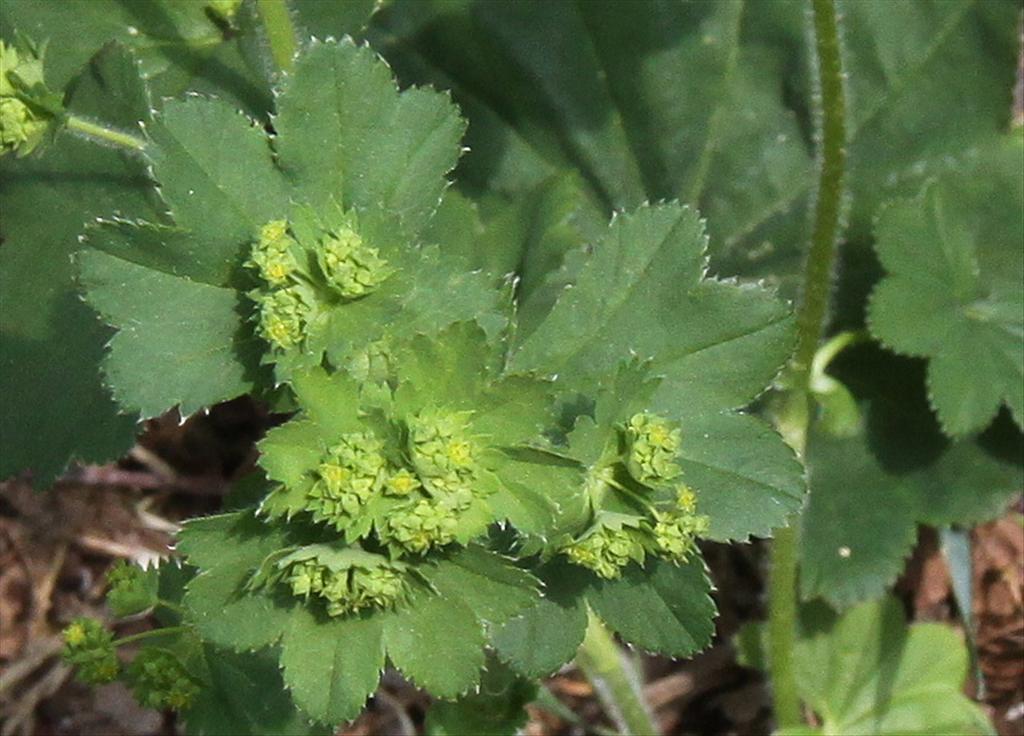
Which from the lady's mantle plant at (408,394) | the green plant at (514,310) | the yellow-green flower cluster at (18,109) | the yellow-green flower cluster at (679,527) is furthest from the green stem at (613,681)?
the yellow-green flower cluster at (18,109)

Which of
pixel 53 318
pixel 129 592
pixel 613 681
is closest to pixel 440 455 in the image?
pixel 129 592

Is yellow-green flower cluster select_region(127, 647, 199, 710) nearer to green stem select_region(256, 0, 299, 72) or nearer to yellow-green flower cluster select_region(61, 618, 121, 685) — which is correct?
yellow-green flower cluster select_region(61, 618, 121, 685)

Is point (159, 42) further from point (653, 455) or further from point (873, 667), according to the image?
point (873, 667)

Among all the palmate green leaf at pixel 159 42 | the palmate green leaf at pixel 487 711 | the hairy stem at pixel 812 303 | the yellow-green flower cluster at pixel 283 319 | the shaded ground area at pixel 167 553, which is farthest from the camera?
the shaded ground area at pixel 167 553

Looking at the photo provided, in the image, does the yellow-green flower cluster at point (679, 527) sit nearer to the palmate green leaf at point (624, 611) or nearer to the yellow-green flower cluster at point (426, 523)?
the palmate green leaf at point (624, 611)

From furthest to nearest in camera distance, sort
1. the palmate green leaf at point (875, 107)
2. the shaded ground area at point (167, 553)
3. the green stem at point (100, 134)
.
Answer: the shaded ground area at point (167, 553)
the palmate green leaf at point (875, 107)
the green stem at point (100, 134)

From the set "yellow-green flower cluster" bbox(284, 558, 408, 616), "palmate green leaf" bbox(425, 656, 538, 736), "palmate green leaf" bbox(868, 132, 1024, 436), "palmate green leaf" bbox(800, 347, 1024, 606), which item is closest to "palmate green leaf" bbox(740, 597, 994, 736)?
"palmate green leaf" bbox(800, 347, 1024, 606)

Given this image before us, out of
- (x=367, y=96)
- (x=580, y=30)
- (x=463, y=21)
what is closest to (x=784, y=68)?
(x=580, y=30)
